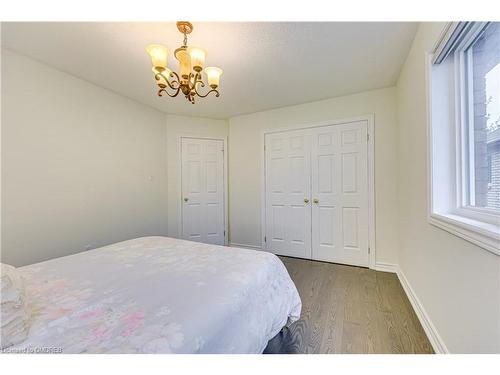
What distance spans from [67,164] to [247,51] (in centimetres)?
221

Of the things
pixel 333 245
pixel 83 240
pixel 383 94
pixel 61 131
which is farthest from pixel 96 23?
pixel 333 245

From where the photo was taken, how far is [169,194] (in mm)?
3463

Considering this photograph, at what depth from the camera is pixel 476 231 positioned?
0.89 meters

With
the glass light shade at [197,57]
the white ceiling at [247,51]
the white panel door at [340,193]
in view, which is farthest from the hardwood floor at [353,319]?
the white ceiling at [247,51]

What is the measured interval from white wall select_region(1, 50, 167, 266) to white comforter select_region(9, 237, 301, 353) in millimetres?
1022

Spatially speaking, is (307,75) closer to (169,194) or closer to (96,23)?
(96,23)

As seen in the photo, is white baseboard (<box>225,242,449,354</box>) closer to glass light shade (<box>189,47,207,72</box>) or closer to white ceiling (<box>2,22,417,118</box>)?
white ceiling (<box>2,22,417,118</box>)

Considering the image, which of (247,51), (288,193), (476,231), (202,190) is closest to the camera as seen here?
(476,231)

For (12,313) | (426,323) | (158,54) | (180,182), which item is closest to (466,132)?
(426,323)

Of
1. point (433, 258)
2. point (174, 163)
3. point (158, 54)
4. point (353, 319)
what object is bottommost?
point (353, 319)

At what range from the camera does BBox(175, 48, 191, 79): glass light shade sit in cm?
153

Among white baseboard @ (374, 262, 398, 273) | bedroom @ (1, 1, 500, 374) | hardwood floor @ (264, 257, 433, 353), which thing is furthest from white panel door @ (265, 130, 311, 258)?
white baseboard @ (374, 262, 398, 273)

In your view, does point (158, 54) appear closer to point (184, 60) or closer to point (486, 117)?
point (184, 60)

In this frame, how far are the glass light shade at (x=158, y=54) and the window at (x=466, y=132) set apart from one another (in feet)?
5.61
